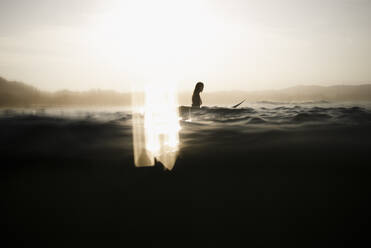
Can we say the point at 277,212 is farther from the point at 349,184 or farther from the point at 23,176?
the point at 23,176

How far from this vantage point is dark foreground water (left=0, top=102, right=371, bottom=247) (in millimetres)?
1976

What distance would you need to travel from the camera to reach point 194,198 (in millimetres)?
2707

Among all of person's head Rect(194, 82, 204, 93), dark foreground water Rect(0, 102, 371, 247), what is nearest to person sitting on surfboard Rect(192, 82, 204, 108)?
person's head Rect(194, 82, 204, 93)

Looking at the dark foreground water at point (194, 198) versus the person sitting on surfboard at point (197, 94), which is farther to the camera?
the person sitting on surfboard at point (197, 94)

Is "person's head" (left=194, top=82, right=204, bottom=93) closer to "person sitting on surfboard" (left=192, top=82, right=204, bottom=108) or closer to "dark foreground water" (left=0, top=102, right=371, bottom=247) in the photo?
"person sitting on surfboard" (left=192, top=82, right=204, bottom=108)

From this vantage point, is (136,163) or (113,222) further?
(136,163)

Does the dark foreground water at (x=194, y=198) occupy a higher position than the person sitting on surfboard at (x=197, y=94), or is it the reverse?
the person sitting on surfboard at (x=197, y=94)

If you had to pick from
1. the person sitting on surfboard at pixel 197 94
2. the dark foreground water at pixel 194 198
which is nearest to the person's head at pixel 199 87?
the person sitting on surfboard at pixel 197 94

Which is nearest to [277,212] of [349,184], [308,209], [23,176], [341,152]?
[308,209]

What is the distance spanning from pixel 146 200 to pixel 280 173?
236 centimetres

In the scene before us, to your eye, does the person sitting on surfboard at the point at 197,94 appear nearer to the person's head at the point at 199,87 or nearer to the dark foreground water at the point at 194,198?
the person's head at the point at 199,87

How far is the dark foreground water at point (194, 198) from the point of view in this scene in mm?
1976

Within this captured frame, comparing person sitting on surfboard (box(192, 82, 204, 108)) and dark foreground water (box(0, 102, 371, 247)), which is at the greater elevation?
person sitting on surfboard (box(192, 82, 204, 108))

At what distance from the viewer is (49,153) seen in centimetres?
508
